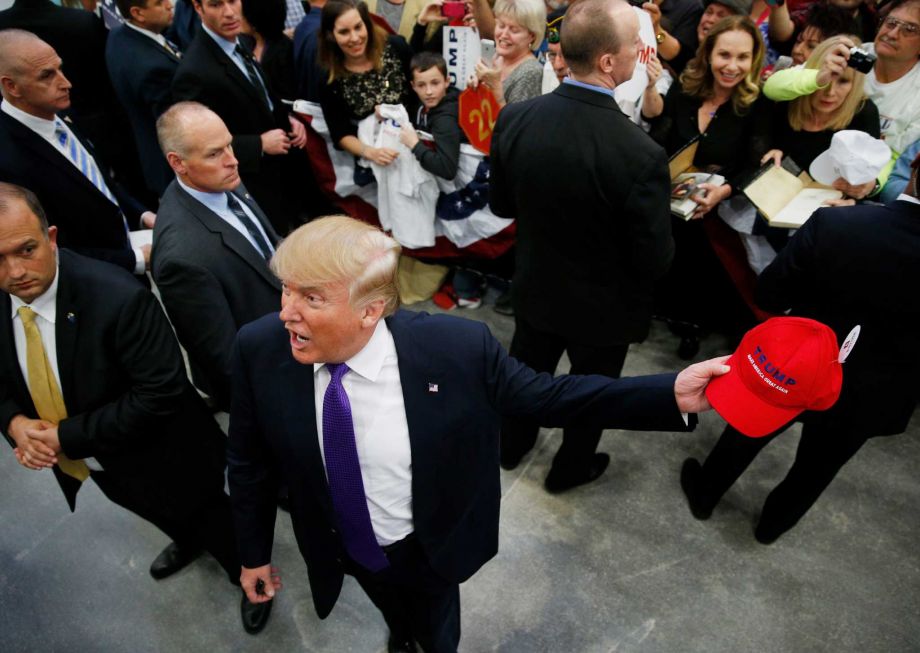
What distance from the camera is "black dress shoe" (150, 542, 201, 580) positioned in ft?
8.36

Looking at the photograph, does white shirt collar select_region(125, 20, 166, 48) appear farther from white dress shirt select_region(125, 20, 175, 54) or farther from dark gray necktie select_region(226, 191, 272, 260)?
dark gray necktie select_region(226, 191, 272, 260)

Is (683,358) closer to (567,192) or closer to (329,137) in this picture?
(567,192)

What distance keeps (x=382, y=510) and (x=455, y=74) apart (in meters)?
2.69

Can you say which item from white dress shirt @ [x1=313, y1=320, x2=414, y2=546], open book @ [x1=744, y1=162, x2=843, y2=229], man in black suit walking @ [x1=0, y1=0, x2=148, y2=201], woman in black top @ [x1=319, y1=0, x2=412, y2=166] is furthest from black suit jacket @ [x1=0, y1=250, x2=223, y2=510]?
man in black suit walking @ [x1=0, y1=0, x2=148, y2=201]

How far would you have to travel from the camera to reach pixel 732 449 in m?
2.49

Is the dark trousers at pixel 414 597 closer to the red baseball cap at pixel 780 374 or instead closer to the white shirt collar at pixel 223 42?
the red baseball cap at pixel 780 374

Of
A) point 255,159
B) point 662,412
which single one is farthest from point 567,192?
point 255,159

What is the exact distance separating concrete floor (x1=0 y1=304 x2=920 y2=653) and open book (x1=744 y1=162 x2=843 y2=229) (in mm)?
1190

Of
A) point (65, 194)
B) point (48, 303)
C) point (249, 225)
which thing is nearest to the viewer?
point (48, 303)

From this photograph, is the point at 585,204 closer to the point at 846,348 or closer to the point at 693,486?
the point at 846,348

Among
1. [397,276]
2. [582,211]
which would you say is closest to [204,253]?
[397,276]

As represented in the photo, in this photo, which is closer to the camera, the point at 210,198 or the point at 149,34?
the point at 210,198

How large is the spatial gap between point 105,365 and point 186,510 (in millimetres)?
689

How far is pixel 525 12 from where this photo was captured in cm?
293
